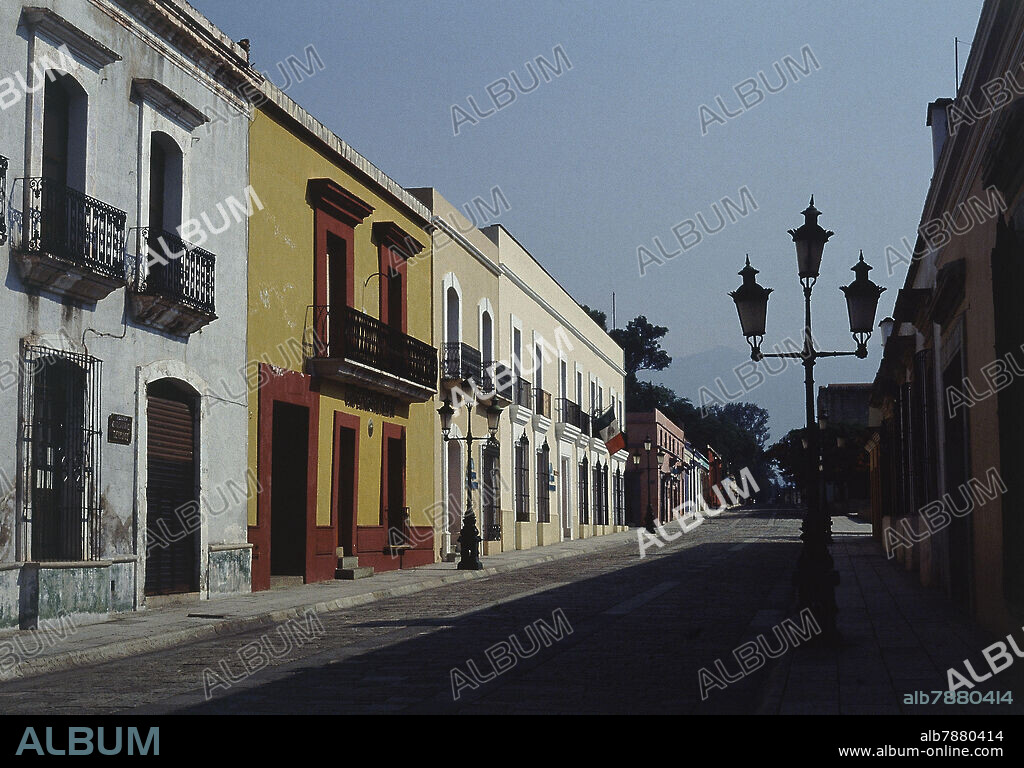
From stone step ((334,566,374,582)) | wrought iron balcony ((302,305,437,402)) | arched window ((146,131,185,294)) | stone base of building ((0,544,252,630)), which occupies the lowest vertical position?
stone step ((334,566,374,582))

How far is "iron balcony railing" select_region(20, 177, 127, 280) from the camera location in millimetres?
11727

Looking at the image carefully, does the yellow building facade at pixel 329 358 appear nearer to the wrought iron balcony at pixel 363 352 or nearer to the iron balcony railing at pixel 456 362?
the wrought iron balcony at pixel 363 352

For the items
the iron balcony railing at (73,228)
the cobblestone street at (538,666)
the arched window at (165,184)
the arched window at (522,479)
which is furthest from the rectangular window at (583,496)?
the iron balcony railing at (73,228)

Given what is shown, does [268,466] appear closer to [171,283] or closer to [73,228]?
[171,283]

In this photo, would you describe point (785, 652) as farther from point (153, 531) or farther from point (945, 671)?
point (153, 531)

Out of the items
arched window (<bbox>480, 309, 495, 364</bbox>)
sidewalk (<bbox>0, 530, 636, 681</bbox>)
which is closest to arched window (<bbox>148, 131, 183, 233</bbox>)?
sidewalk (<bbox>0, 530, 636, 681</bbox>)

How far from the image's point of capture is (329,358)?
1897cm

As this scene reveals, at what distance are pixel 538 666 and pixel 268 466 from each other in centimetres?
895

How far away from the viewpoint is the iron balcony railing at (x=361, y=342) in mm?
19031

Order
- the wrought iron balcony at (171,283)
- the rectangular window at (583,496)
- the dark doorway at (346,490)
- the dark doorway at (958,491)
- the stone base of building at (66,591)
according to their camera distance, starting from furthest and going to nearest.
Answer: the rectangular window at (583,496) → the dark doorway at (346,490) → the wrought iron balcony at (171,283) → the dark doorway at (958,491) → the stone base of building at (66,591)

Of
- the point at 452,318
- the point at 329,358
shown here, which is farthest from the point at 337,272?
the point at 452,318

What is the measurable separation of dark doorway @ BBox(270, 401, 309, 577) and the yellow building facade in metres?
0.02

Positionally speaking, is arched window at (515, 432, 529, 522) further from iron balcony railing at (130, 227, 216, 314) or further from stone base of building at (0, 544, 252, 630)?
stone base of building at (0, 544, 252, 630)

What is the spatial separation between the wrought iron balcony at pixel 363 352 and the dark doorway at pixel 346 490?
102 cm
